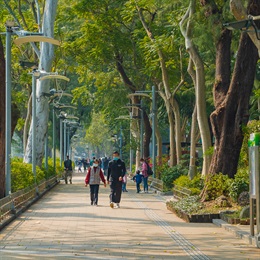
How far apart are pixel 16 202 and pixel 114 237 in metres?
8.27

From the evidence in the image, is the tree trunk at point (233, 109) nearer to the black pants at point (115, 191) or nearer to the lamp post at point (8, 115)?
the black pants at point (115, 191)

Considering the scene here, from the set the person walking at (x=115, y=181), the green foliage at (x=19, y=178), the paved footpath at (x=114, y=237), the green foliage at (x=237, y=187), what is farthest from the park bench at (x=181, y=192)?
the green foliage at (x=19, y=178)

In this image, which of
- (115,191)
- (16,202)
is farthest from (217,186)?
(16,202)

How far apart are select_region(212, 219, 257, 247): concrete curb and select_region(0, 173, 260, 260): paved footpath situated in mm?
123

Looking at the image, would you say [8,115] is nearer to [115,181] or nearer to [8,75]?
[8,75]

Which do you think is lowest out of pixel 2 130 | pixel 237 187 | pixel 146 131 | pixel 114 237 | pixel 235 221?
pixel 114 237

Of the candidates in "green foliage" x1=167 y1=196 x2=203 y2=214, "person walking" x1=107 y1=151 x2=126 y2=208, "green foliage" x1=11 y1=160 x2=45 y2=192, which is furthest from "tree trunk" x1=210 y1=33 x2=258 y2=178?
"green foliage" x1=11 y1=160 x2=45 y2=192

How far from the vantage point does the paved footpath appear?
14.4m

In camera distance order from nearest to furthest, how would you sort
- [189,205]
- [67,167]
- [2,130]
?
[189,205] < [2,130] < [67,167]

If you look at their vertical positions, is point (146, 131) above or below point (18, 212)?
above

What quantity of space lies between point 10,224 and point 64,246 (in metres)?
5.29

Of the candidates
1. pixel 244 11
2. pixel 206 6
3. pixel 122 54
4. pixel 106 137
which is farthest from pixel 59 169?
pixel 106 137

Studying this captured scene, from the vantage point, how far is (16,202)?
2498cm

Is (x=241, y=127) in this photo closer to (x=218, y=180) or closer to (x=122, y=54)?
(x=218, y=180)
